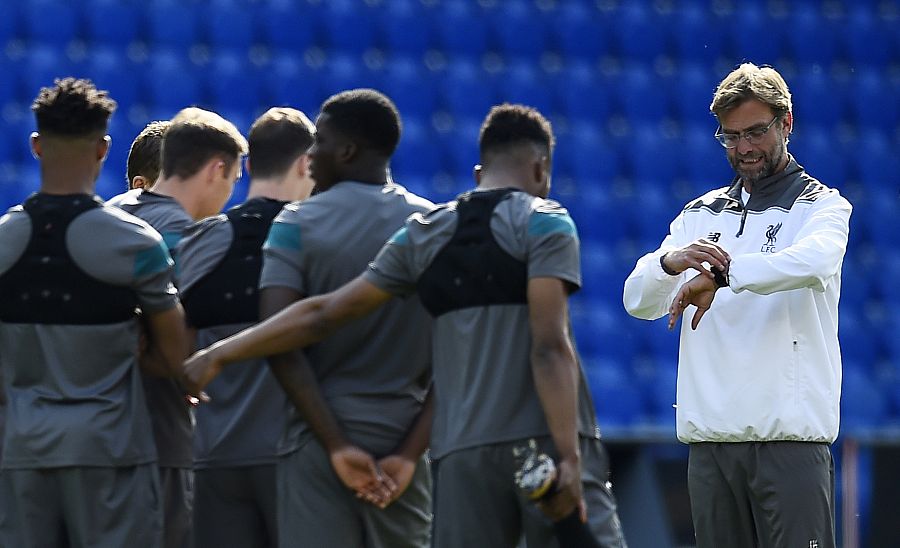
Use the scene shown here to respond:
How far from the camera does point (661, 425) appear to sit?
871 centimetres

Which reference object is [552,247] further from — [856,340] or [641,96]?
[641,96]

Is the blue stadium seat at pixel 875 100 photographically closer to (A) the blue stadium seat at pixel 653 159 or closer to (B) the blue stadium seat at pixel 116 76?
(A) the blue stadium seat at pixel 653 159

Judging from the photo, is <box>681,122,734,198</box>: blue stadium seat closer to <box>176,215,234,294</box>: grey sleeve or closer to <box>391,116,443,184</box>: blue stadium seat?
<box>391,116,443,184</box>: blue stadium seat

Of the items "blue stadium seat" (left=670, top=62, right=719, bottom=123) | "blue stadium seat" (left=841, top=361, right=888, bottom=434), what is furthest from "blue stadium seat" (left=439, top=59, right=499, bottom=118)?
"blue stadium seat" (left=841, top=361, right=888, bottom=434)

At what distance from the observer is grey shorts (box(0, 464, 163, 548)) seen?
3.56 meters

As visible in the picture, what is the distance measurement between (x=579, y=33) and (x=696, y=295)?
660cm

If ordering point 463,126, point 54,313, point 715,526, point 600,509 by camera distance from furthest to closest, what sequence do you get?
1. point 463,126
2. point 715,526
3. point 54,313
4. point 600,509

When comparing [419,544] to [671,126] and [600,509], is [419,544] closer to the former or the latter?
[600,509]

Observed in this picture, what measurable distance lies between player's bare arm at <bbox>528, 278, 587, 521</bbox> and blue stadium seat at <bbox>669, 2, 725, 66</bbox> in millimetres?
7560

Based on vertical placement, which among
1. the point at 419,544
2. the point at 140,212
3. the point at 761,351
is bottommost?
the point at 419,544

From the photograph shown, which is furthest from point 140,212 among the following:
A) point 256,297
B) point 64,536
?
point 64,536

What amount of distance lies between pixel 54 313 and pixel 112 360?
0.19 metres

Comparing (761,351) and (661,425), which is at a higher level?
(761,351)

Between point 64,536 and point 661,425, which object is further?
point 661,425
